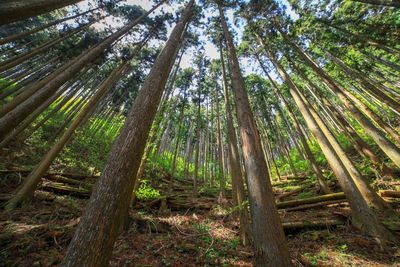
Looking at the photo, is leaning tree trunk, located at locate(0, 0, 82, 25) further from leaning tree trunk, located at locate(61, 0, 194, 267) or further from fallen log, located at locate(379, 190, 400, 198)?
fallen log, located at locate(379, 190, 400, 198)

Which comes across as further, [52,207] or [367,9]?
[367,9]

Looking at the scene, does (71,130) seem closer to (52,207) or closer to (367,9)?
(52,207)

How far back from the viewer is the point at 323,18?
1073 centimetres

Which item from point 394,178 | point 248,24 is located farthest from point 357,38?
point 394,178

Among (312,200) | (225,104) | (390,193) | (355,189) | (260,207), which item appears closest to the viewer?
(260,207)

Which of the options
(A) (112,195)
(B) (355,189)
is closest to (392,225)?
(B) (355,189)

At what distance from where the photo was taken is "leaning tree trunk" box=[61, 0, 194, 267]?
2289mm

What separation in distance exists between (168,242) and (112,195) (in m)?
3.32

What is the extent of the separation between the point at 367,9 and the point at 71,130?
53.3 feet

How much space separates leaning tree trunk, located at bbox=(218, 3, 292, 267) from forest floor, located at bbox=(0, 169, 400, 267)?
1.63 m

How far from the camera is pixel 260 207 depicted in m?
3.49

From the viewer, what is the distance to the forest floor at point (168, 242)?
3820 millimetres

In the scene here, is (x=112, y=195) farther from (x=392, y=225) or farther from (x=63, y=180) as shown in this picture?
(x=63, y=180)

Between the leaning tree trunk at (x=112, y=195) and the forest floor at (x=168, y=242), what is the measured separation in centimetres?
190
